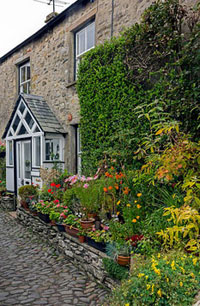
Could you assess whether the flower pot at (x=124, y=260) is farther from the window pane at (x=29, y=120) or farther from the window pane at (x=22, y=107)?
the window pane at (x=22, y=107)

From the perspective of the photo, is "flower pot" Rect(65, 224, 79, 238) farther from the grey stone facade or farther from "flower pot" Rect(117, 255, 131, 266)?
the grey stone facade

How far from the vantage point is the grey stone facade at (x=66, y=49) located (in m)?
6.63

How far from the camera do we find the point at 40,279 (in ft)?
13.8

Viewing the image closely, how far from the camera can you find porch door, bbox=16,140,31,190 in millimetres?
9469

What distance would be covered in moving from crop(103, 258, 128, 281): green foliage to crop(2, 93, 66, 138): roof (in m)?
5.25

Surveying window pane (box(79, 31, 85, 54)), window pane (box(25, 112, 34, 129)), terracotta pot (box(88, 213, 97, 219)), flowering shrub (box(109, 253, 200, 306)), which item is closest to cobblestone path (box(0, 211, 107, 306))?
terracotta pot (box(88, 213, 97, 219))

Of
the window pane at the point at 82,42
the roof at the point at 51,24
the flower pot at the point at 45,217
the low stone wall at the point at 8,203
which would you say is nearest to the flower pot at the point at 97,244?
the flower pot at the point at 45,217

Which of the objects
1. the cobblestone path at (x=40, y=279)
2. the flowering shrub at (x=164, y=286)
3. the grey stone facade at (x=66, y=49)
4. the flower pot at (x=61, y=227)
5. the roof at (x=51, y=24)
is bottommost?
the cobblestone path at (x=40, y=279)

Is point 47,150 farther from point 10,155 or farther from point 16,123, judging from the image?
point 10,155

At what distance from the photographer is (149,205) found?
13.9 feet

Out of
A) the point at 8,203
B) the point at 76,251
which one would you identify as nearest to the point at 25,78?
the point at 8,203

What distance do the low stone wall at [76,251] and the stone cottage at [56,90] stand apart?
204 centimetres

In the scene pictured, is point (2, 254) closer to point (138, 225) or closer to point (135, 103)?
point (138, 225)

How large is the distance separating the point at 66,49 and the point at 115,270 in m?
7.30
